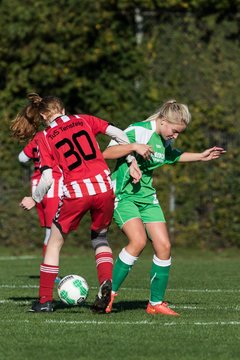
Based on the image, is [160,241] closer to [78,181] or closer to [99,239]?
[99,239]

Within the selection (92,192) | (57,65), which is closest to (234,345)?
(92,192)

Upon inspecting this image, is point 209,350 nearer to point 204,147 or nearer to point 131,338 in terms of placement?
point 131,338

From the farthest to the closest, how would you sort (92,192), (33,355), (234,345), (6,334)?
Answer: (92,192) → (6,334) → (234,345) → (33,355)

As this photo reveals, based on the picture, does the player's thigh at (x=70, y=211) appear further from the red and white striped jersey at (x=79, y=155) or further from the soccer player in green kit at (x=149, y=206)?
the soccer player in green kit at (x=149, y=206)

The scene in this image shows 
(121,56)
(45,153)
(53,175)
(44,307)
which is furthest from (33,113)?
(121,56)

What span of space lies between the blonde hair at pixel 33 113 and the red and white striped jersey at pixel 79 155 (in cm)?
35

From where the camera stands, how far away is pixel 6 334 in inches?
290

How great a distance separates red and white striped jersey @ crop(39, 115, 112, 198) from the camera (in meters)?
8.41

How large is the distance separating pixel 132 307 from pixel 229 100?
10890mm

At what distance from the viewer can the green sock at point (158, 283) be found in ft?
28.8

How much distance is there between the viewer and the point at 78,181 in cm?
841

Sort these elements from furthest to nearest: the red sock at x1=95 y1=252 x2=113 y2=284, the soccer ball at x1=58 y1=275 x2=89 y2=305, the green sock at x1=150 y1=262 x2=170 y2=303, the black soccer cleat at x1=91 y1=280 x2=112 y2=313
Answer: the soccer ball at x1=58 y1=275 x2=89 y2=305, the green sock at x1=150 y1=262 x2=170 y2=303, the red sock at x1=95 y1=252 x2=113 y2=284, the black soccer cleat at x1=91 y1=280 x2=112 y2=313

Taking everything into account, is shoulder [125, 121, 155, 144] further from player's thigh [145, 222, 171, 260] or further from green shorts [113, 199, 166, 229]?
player's thigh [145, 222, 171, 260]

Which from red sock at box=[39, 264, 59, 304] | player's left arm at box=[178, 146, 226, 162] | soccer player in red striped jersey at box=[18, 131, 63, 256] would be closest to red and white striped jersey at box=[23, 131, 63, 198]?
soccer player in red striped jersey at box=[18, 131, 63, 256]
